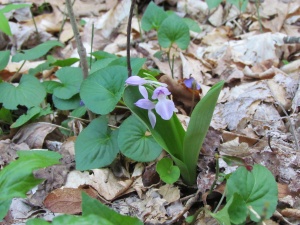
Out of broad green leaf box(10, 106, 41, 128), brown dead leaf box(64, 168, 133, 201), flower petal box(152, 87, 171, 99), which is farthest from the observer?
broad green leaf box(10, 106, 41, 128)

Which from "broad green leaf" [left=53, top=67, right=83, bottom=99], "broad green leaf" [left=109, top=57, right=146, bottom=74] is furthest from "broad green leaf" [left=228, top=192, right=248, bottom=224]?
"broad green leaf" [left=53, top=67, right=83, bottom=99]

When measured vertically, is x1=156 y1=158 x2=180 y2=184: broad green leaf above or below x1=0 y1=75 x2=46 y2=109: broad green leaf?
below

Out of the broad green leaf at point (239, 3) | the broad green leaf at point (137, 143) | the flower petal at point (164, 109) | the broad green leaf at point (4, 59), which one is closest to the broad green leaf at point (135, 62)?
the broad green leaf at point (137, 143)

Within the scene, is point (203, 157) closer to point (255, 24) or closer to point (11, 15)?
point (255, 24)

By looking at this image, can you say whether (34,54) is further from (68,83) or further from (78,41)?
(78,41)

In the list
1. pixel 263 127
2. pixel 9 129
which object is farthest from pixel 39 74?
A: pixel 263 127

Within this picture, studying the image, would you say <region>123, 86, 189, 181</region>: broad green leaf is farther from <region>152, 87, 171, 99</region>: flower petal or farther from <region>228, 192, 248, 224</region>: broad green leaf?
<region>228, 192, 248, 224</region>: broad green leaf

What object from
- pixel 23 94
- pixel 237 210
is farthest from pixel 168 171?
pixel 23 94
